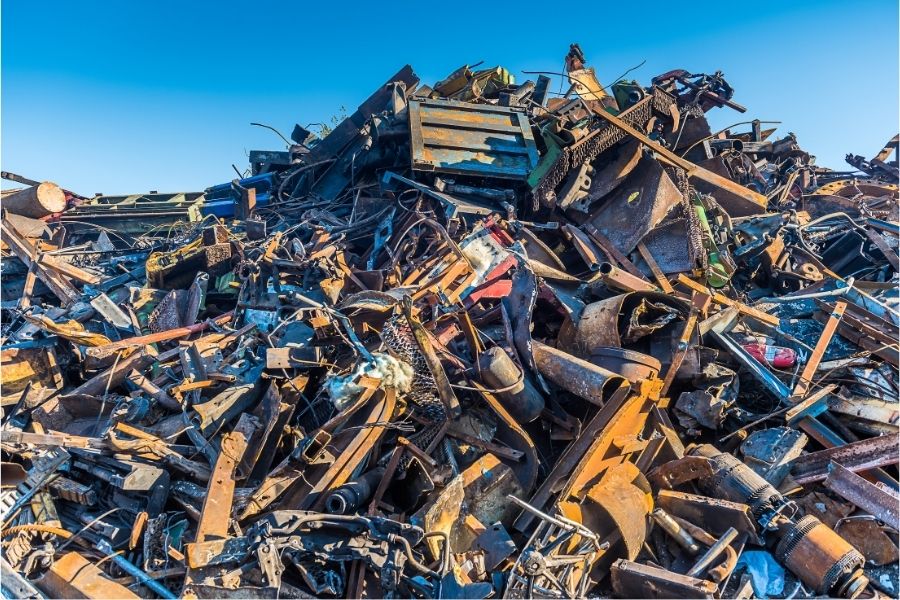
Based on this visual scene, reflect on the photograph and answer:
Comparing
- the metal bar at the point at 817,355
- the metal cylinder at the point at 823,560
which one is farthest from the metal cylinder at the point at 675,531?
the metal bar at the point at 817,355

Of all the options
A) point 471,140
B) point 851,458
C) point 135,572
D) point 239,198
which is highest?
point 471,140

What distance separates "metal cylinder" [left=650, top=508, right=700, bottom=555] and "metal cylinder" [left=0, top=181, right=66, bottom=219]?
9131 mm

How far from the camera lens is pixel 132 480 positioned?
3494 millimetres

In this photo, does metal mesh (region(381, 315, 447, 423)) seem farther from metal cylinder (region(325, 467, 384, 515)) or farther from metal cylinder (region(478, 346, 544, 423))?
metal cylinder (region(325, 467, 384, 515))

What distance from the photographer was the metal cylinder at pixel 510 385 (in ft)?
12.2

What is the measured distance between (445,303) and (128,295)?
4.03 metres

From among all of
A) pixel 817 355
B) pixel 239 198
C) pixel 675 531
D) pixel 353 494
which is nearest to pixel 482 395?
pixel 353 494

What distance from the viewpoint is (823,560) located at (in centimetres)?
299

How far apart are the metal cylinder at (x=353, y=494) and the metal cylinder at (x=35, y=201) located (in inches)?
294

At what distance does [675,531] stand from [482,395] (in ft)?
4.88

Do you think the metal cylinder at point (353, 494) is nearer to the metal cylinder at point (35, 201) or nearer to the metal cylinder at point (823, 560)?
the metal cylinder at point (823, 560)

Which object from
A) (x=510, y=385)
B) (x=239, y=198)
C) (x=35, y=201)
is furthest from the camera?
(x=239, y=198)

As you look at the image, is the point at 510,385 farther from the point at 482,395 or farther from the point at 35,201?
the point at 35,201

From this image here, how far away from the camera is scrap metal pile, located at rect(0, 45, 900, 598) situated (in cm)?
306
